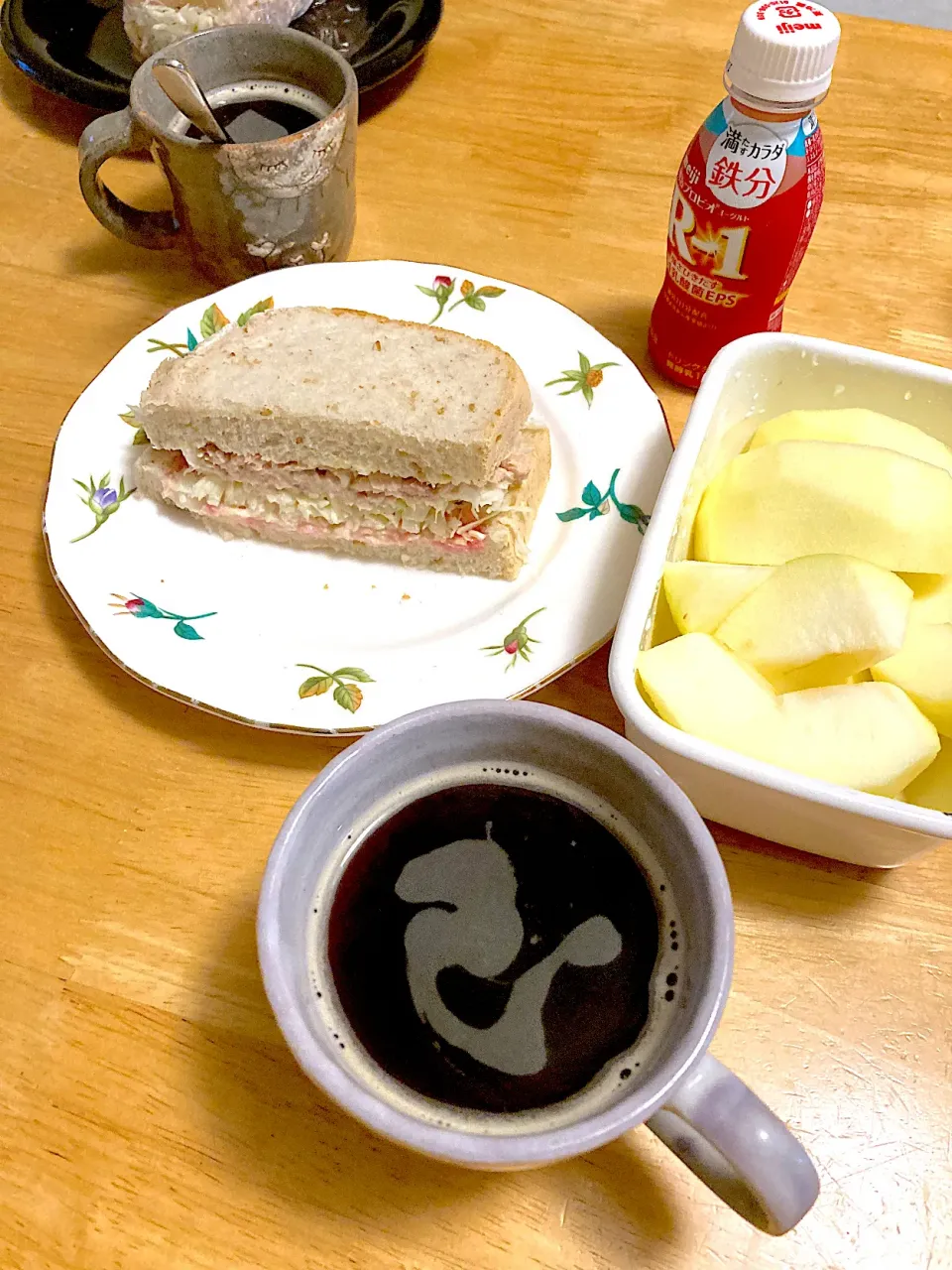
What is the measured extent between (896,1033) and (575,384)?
2.05 ft

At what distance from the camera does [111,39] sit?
1209 mm

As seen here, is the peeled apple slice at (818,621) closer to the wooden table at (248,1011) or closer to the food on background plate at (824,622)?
the food on background plate at (824,622)

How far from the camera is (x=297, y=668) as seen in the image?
768 mm

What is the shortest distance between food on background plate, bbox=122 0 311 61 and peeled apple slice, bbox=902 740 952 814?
1021 mm

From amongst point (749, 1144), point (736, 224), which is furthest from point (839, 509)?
point (749, 1144)

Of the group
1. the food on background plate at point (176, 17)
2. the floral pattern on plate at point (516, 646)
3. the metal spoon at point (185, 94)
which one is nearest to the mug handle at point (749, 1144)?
the floral pattern on plate at point (516, 646)

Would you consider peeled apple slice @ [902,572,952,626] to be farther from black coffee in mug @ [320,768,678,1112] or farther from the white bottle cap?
the white bottle cap

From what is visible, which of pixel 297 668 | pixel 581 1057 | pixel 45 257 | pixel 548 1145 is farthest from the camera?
pixel 45 257

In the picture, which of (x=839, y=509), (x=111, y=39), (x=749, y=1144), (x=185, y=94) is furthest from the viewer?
(x=111, y=39)

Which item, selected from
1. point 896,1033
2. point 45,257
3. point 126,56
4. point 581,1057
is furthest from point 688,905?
point 126,56

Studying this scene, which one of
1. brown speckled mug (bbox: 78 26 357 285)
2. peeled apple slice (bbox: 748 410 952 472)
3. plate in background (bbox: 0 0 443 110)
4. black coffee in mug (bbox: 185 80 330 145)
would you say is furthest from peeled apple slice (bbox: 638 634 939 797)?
plate in background (bbox: 0 0 443 110)

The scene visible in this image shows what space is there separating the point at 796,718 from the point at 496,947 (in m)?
0.24

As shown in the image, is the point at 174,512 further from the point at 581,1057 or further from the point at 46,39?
the point at 46,39

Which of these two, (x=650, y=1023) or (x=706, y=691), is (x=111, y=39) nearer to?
(x=706, y=691)
